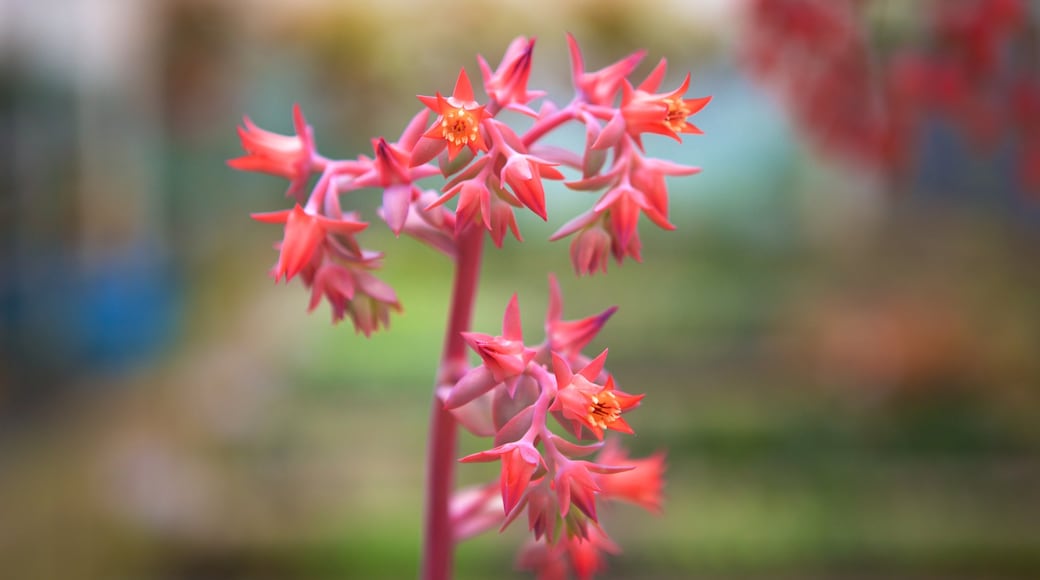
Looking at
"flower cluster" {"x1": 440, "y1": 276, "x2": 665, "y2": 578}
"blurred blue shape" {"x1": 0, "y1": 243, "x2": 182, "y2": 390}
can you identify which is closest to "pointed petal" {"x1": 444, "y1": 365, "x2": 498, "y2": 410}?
"flower cluster" {"x1": 440, "y1": 276, "x2": 665, "y2": 578}

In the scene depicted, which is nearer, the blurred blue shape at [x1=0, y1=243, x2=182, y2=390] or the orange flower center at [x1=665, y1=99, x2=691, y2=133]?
the orange flower center at [x1=665, y1=99, x2=691, y2=133]

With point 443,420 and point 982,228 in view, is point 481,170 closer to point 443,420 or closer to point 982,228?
point 443,420

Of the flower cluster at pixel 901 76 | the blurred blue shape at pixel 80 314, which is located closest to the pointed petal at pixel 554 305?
the flower cluster at pixel 901 76

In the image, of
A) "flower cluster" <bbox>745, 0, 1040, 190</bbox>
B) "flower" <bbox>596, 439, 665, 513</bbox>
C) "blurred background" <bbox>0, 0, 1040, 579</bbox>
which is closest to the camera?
"flower" <bbox>596, 439, 665, 513</bbox>

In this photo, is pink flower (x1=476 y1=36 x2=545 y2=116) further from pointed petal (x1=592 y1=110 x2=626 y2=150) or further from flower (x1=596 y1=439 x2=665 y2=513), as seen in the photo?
flower (x1=596 y1=439 x2=665 y2=513)

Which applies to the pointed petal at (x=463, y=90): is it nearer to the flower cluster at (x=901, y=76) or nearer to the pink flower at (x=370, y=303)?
the pink flower at (x=370, y=303)

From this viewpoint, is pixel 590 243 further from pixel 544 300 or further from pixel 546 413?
pixel 544 300

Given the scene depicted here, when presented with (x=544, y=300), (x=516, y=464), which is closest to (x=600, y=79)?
(x=516, y=464)
